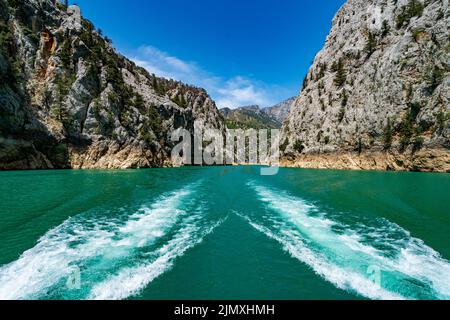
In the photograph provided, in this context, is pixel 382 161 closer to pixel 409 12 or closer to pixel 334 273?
pixel 409 12

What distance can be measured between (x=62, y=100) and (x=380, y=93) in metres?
77.9

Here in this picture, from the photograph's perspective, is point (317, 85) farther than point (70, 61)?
Yes

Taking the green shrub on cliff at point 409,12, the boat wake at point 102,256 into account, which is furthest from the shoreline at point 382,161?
the boat wake at point 102,256

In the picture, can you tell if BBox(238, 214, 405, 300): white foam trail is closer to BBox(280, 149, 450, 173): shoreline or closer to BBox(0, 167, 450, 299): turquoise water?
BBox(0, 167, 450, 299): turquoise water

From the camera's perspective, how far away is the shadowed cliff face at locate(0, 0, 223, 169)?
47000 millimetres

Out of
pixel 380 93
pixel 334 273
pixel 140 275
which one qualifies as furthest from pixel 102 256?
pixel 380 93

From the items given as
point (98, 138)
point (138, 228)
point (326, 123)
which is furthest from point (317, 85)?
point (138, 228)

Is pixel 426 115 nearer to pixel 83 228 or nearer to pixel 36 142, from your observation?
pixel 83 228

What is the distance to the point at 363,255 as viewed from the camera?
8.93m

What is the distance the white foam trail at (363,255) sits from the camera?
6.94 m

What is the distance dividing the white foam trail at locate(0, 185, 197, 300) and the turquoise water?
4 cm

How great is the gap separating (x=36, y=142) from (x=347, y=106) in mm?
77815

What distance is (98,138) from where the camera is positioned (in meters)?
61.4

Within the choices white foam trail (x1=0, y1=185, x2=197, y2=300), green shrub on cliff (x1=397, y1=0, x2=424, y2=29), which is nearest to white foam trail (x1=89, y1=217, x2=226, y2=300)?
white foam trail (x1=0, y1=185, x2=197, y2=300)
